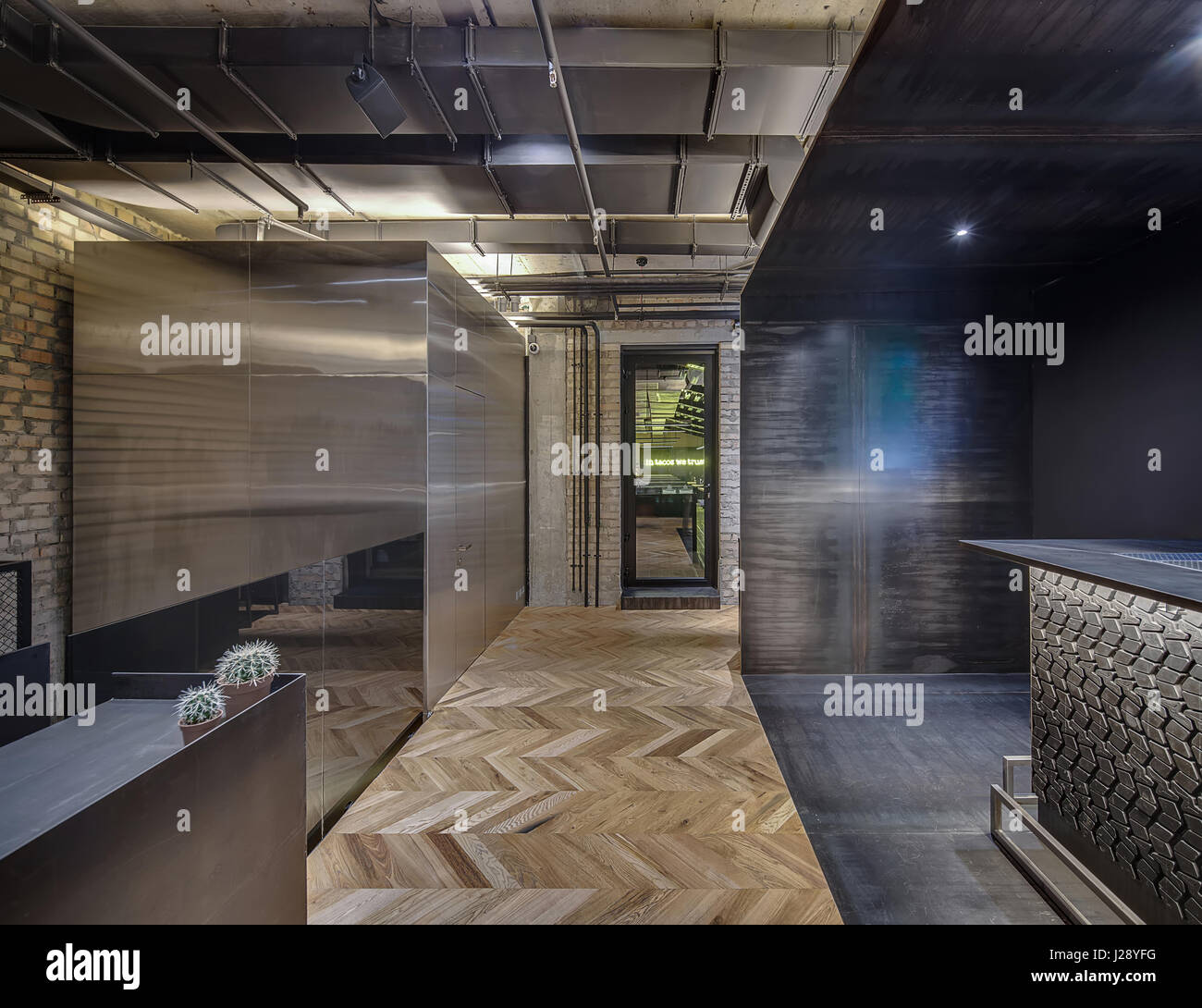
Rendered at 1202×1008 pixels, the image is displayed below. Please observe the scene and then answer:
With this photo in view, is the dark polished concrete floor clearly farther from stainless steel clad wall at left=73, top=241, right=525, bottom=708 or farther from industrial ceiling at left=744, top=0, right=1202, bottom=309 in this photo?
industrial ceiling at left=744, top=0, right=1202, bottom=309

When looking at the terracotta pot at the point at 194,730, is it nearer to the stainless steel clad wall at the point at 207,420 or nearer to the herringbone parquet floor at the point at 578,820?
the herringbone parquet floor at the point at 578,820

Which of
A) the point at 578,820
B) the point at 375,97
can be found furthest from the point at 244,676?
the point at 375,97

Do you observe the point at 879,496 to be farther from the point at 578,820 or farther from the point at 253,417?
the point at 253,417

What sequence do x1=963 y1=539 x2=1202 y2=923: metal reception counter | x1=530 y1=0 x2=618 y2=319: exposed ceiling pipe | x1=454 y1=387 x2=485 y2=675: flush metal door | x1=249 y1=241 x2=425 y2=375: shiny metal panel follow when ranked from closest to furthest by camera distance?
x1=963 y1=539 x2=1202 y2=923: metal reception counter
x1=530 y1=0 x2=618 y2=319: exposed ceiling pipe
x1=249 y1=241 x2=425 y2=375: shiny metal panel
x1=454 y1=387 x2=485 y2=675: flush metal door

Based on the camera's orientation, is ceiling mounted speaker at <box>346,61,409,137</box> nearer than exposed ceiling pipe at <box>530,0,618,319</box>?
No

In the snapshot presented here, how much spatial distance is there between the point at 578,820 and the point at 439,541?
2006 millimetres

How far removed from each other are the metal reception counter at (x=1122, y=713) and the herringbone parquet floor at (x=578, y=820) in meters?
0.99

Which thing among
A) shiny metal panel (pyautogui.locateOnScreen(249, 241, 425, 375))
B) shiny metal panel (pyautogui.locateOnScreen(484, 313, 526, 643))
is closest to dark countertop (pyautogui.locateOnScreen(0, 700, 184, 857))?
shiny metal panel (pyautogui.locateOnScreen(249, 241, 425, 375))

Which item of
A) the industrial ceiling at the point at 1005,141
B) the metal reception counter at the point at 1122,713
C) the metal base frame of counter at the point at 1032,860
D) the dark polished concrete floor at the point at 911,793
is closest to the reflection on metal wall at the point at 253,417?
the dark polished concrete floor at the point at 911,793

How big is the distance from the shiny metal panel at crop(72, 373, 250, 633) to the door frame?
13.6ft

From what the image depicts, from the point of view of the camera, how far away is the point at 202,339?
3820 mm

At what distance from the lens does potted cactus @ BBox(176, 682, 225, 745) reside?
4.27ft
